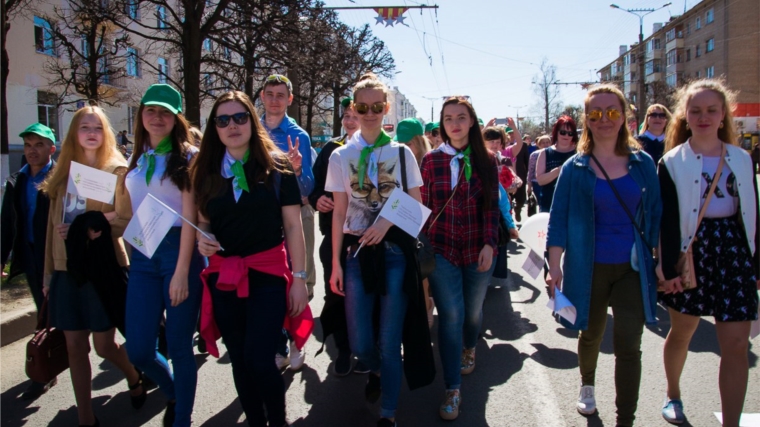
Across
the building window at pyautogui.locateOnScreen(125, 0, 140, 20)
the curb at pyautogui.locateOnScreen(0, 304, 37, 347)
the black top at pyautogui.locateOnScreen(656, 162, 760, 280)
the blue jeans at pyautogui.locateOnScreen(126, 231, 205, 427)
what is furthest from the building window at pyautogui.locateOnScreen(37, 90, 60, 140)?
the black top at pyautogui.locateOnScreen(656, 162, 760, 280)

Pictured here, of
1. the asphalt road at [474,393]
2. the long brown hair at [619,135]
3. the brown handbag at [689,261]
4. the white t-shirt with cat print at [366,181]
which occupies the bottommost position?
the asphalt road at [474,393]

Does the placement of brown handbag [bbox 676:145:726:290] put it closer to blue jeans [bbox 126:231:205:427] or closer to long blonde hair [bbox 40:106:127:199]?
blue jeans [bbox 126:231:205:427]

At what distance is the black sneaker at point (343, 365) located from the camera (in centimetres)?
436

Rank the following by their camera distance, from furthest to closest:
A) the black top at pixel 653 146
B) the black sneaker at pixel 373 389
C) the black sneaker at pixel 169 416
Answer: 1. the black top at pixel 653 146
2. the black sneaker at pixel 373 389
3. the black sneaker at pixel 169 416

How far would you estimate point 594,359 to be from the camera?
3541 millimetres

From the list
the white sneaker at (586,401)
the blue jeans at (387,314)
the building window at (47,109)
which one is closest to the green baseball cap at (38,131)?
the blue jeans at (387,314)

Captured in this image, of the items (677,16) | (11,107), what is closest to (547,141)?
(11,107)

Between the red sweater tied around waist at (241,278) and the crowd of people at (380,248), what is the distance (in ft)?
0.03

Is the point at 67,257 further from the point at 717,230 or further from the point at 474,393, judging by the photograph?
the point at 717,230

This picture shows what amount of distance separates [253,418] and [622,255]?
7.31 feet

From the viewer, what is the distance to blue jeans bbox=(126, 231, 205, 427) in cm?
316

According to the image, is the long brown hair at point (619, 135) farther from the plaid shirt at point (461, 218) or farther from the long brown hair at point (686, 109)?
the plaid shirt at point (461, 218)

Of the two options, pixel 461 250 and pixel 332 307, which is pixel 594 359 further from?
pixel 332 307

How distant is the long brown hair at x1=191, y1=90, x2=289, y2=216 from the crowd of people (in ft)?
0.04
